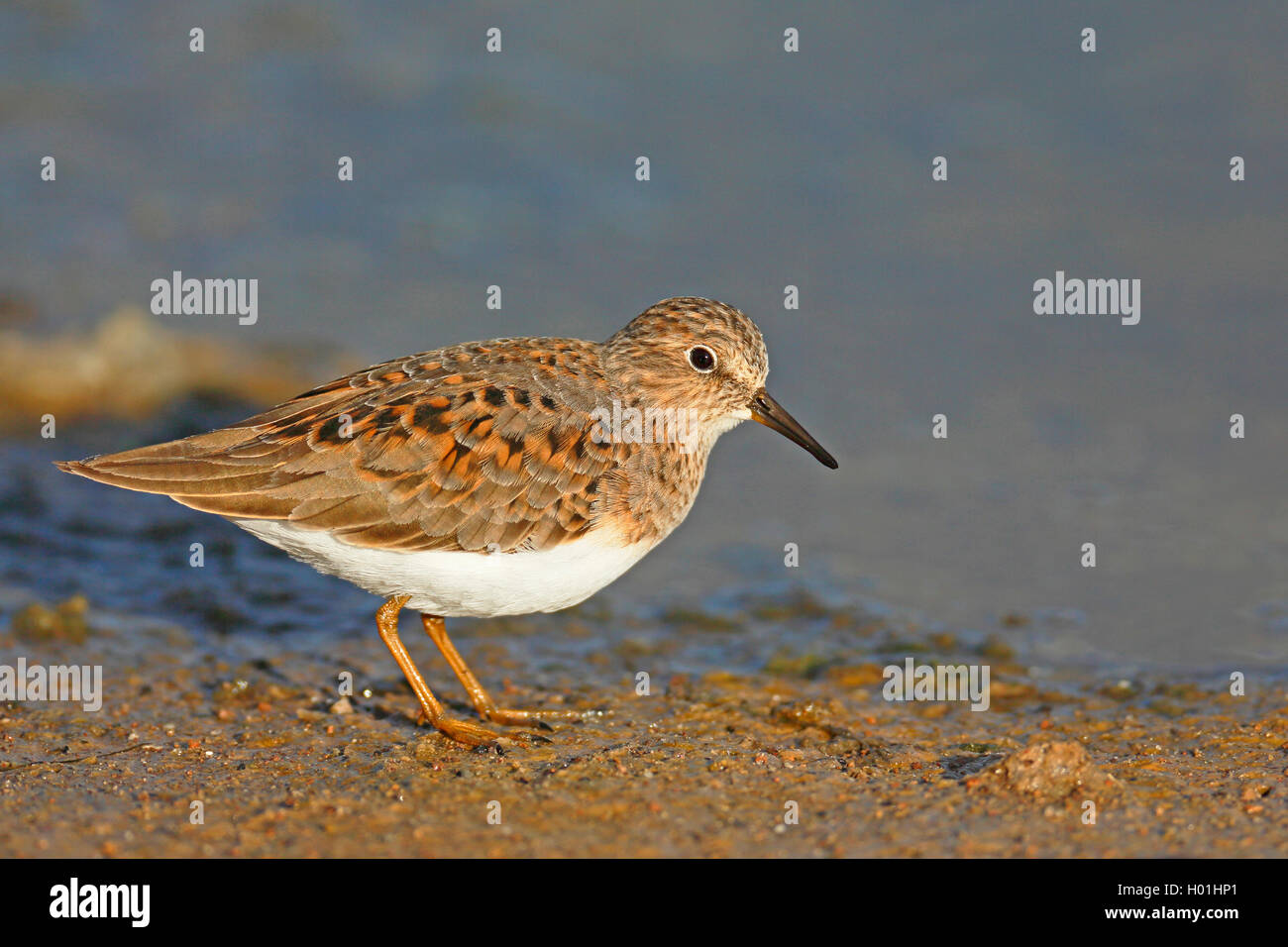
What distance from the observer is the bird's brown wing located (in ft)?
23.6

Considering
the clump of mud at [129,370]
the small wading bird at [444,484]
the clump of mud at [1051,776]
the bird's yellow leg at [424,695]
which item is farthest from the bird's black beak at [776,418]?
the clump of mud at [129,370]

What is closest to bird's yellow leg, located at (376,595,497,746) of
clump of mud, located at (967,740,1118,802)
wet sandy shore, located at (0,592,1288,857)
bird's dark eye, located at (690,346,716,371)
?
wet sandy shore, located at (0,592,1288,857)

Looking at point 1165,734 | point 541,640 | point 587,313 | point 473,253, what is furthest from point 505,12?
point 1165,734

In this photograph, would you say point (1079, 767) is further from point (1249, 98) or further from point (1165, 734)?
point (1249, 98)

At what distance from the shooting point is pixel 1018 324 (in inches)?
508

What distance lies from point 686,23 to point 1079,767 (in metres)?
12.4

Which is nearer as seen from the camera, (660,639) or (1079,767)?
(1079,767)

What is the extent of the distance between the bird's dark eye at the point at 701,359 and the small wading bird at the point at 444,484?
2.16ft

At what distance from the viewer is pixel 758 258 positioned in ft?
44.7

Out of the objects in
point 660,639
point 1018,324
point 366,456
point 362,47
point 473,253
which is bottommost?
point 660,639

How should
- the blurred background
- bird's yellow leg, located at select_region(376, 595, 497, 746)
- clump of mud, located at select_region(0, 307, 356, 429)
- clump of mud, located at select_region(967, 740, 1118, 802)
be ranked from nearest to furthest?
clump of mud, located at select_region(967, 740, 1118, 802) < bird's yellow leg, located at select_region(376, 595, 497, 746) < the blurred background < clump of mud, located at select_region(0, 307, 356, 429)

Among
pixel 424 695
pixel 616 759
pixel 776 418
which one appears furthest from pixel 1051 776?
pixel 424 695

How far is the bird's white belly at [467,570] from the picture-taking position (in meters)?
7.22

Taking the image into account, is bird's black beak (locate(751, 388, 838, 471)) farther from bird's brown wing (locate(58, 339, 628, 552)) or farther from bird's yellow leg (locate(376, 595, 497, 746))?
bird's yellow leg (locate(376, 595, 497, 746))
